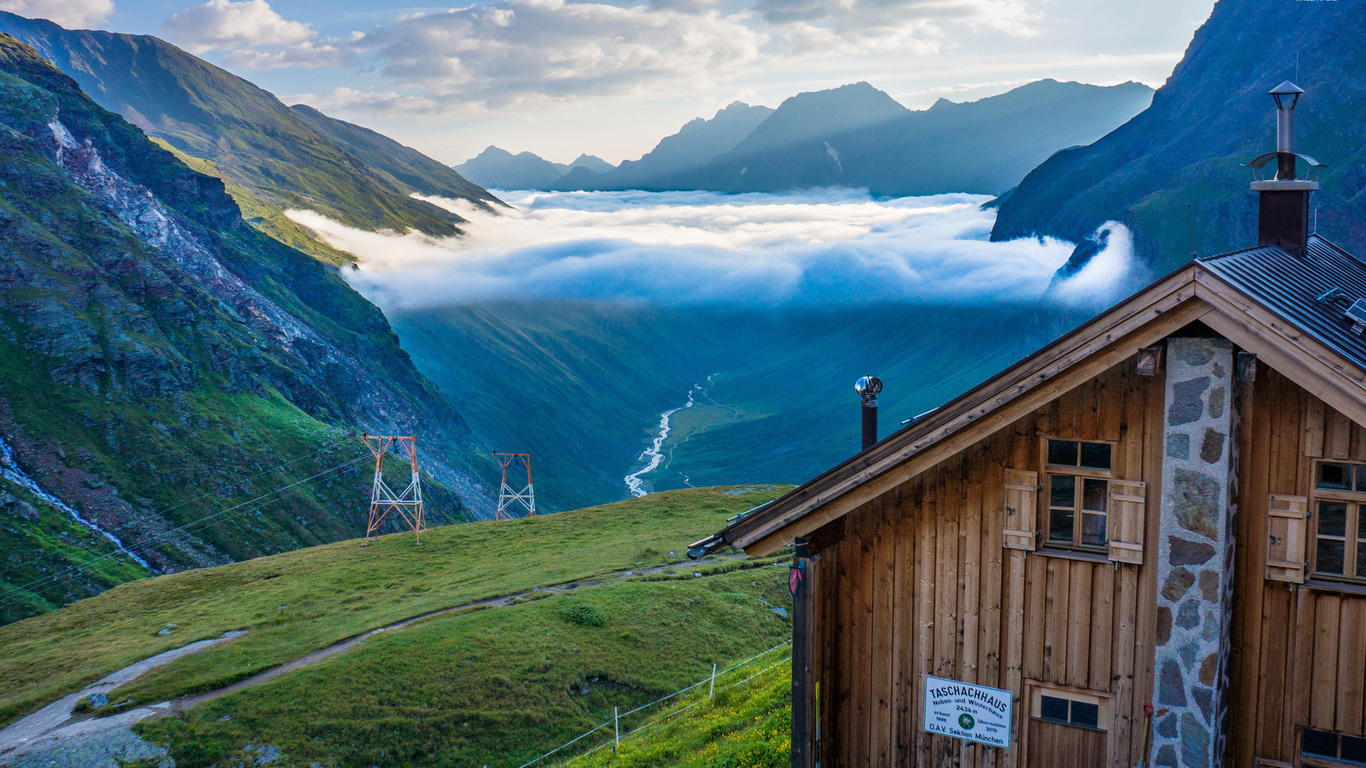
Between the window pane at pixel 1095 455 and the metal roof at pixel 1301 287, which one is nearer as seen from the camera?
the metal roof at pixel 1301 287

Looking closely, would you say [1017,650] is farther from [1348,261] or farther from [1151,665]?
[1348,261]

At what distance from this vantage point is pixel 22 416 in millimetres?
133250

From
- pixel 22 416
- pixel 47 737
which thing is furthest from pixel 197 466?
pixel 47 737

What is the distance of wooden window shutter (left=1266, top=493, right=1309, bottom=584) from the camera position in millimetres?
12578

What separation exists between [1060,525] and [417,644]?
42.8 meters

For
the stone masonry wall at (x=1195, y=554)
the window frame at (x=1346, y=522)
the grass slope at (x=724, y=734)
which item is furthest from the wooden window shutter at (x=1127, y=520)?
the grass slope at (x=724, y=734)

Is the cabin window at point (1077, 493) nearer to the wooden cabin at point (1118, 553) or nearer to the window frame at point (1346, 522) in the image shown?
the wooden cabin at point (1118, 553)

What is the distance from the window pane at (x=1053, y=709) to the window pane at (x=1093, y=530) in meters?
2.72

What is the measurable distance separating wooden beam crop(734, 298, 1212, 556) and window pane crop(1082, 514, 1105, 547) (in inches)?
81.5

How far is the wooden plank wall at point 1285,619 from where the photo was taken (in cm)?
1241

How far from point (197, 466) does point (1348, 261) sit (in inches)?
6090

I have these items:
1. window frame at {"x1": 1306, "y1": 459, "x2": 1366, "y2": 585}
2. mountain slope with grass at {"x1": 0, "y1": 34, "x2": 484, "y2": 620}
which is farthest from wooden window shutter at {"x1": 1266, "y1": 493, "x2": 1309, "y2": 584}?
mountain slope with grass at {"x1": 0, "y1": 34, "x2": 484, "y2": 620}

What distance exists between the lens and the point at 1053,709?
14297 millimetres

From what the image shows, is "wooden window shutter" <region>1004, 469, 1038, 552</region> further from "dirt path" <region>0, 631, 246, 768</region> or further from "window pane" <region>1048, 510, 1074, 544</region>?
"dirt path" <region>0, 631, 246, 768</region>
